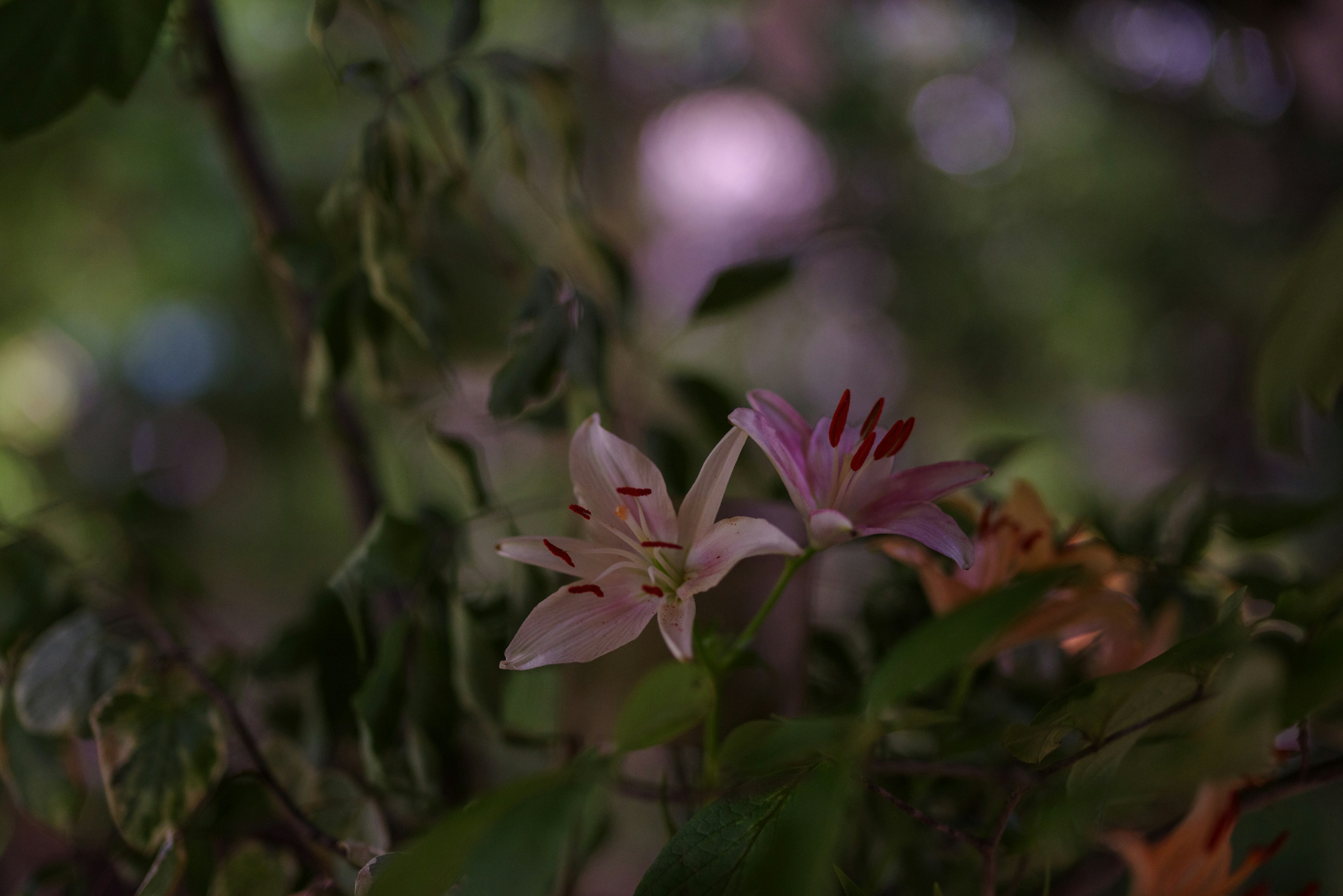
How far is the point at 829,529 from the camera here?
0.64 ft

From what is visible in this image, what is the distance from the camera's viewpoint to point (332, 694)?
321mm

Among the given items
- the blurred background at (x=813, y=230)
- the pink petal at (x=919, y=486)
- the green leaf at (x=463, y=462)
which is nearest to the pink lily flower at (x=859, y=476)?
the pink petal at (x=919, y=486)

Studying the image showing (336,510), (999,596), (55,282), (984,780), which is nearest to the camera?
(999,596)

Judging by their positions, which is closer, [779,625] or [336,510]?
[779,625]

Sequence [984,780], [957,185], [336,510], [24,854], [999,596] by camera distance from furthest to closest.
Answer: [957,185]
[336,510]
[24,854]
[984,780]
[999,596]

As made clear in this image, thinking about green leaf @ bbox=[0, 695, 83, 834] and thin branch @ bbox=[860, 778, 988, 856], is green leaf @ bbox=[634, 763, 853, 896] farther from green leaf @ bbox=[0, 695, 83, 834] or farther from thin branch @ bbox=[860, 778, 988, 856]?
green leaf @ bbox=[0, 695, 83, 834]

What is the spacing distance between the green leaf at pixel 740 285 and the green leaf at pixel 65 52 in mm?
219

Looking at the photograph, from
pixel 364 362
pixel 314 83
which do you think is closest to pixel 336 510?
pixel 314 83

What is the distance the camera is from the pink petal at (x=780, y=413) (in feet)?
0.70

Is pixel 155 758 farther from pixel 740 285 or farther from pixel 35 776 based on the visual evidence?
pixel 740 285

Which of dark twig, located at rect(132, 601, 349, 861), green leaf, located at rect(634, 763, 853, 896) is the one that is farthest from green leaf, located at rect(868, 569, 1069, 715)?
dark twig, located at rect(132, 601, 349, 861)

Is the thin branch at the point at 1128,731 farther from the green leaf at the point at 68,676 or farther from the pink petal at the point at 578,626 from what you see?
the green leaf at the point at 68,676

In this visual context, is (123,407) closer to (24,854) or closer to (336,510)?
(336,510)

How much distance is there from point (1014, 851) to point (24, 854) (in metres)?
0.77
